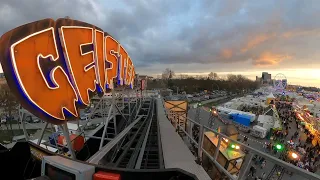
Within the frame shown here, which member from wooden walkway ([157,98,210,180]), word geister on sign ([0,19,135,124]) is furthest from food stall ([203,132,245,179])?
word geister on sign ([0,19,135,124])

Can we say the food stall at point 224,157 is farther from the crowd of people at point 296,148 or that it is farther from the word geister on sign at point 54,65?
the crowd of people at point 296,148

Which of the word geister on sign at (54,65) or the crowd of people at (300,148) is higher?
the word geister on sign at (54,65)

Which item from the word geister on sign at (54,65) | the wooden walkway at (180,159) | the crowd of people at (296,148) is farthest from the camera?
the crowd of people at (296,148)

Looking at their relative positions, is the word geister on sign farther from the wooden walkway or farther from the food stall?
the food stall

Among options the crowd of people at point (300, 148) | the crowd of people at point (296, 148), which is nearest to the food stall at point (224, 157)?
the crowd of people at point (296, 148)

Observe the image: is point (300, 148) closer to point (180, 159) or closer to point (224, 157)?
point (224, 157)

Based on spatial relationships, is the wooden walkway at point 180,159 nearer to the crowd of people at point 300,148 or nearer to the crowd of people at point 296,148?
the crowd of people at point 296,148

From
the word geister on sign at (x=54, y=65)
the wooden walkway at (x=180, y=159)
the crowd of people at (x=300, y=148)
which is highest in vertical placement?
the word geister on sign at (x=54, y=65)

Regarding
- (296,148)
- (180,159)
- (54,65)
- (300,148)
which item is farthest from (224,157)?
(296,148)

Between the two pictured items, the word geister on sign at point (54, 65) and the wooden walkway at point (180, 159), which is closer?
the word geister on sign at point (54, 65)

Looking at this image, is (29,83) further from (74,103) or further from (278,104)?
(278,104)

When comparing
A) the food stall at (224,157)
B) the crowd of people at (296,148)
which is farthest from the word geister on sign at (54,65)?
the crowd of people at (296,148)

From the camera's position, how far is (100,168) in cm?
237

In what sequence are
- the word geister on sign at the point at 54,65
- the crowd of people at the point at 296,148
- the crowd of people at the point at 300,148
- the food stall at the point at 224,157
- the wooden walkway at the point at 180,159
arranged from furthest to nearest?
the crowd of people at the point at 300,148 < the crowd of people at the point at 296,148 < the food stall at the point at 224,157 < the wooden walkway at the point at 180,159 < the word geister on sign at the point at 54,65
